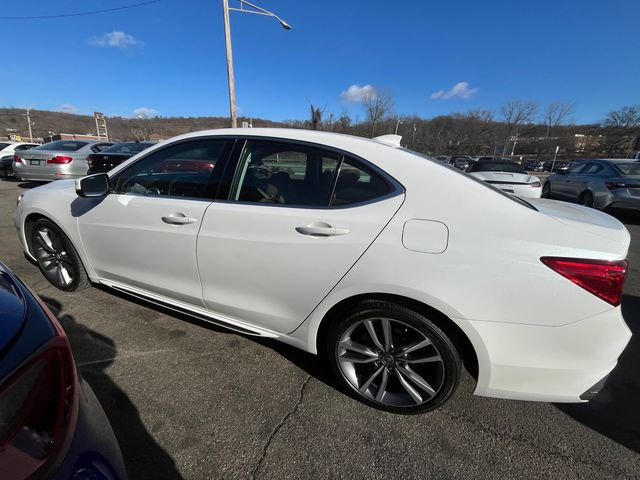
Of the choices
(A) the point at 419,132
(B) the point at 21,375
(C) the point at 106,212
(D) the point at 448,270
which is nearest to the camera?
(B) the point at 21,375

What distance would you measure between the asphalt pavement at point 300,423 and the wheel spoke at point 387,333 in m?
0.45

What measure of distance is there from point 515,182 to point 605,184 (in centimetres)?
255

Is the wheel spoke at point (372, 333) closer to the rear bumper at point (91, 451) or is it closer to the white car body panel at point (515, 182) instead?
the rear bumper at point (91, 451)

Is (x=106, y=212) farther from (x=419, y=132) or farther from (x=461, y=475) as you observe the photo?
(x=419, y=132)

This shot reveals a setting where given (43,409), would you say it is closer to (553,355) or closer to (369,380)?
(369,380)

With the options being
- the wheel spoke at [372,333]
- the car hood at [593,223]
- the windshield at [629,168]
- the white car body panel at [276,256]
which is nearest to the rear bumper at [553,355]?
the car hood at [593,223]

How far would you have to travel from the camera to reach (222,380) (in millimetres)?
2203

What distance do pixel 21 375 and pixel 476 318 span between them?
172 centimetres

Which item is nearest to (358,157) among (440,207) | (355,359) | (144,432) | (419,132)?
(440,207)

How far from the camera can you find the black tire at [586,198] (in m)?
8.12

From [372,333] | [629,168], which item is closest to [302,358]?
[372,333]

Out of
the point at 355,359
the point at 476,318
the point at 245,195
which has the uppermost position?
the point at 245,195

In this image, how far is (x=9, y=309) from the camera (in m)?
1.04

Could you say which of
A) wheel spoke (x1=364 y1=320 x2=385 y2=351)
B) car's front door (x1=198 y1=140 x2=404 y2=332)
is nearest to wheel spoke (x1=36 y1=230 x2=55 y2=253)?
car's front door (x1=198 y1=140 x2=404 y2=332)
